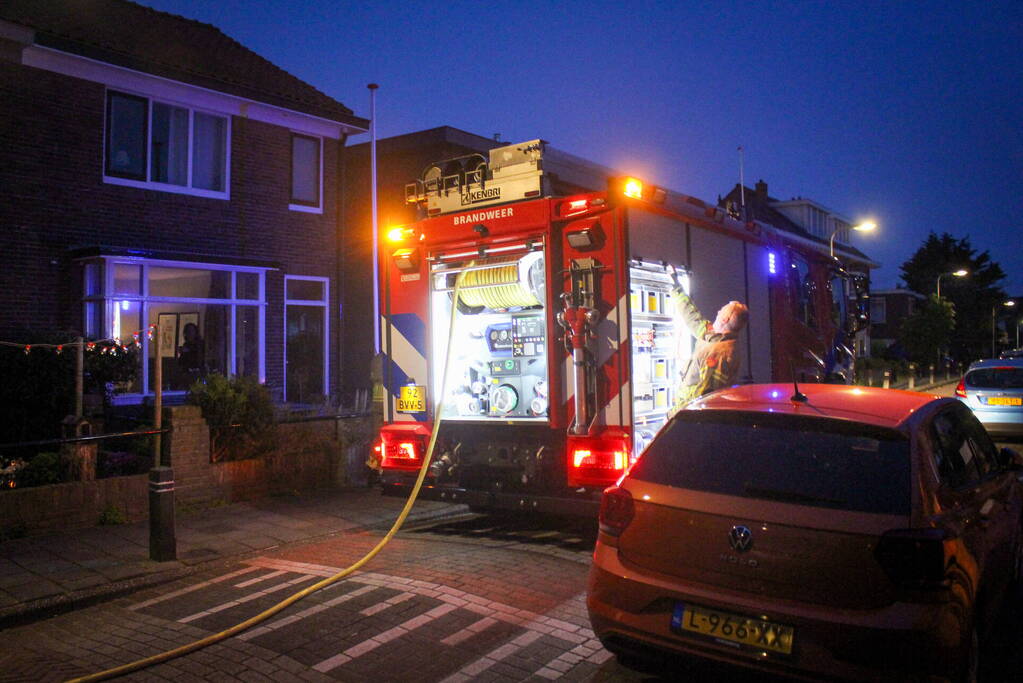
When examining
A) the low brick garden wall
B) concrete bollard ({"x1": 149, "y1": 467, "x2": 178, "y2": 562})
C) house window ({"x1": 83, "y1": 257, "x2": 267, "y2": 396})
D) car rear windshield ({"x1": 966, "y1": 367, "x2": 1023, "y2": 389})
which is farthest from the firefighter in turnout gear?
car rear windshield ({"x1": 966, "y1": 367, "x2": 1023, "y2": 389})

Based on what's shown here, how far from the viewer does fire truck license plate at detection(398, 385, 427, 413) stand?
299 inches

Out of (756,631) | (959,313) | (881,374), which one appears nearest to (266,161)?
(756,631)

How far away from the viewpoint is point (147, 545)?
740 cm

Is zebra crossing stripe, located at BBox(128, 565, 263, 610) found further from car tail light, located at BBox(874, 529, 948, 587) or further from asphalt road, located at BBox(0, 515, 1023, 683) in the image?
car tail light, located at BBox(874, 529, 948, 587)

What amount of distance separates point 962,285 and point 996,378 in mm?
45488

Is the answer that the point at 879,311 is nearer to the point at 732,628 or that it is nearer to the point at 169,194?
the point at 169,194

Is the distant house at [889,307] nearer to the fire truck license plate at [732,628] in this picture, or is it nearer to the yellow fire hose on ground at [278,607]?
the yellow fire hose on ground at [278,607]

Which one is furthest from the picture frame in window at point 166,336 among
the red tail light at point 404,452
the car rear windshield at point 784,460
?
the car rear windshield at point 784,460

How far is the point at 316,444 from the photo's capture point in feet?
33.8

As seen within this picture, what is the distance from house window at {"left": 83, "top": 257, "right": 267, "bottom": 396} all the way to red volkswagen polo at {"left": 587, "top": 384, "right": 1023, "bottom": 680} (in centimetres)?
1021

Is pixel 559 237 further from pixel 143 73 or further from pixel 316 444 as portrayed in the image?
pixel 143 73

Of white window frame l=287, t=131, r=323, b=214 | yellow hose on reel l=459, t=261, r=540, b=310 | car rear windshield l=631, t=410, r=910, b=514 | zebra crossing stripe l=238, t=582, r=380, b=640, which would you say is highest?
white window frame l=287, t=131, r=323, b=214

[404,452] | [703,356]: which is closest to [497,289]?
[404,452]

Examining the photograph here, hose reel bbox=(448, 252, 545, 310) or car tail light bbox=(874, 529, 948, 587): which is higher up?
hose reel bbox=(448, 252, 545, 310)
